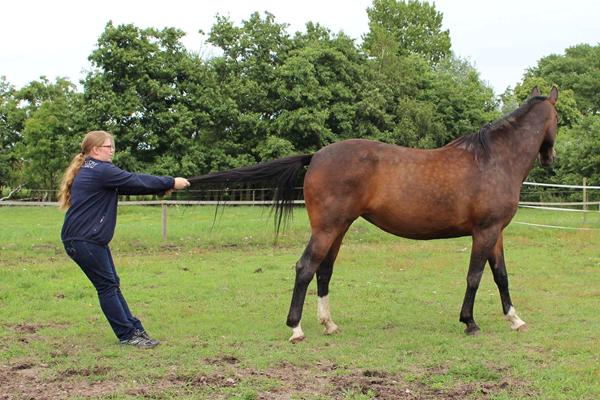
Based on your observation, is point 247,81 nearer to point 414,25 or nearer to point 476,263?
point 476,263

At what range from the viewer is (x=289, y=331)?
6602mm

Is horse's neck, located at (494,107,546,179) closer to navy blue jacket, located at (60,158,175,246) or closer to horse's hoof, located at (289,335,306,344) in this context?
horse's hoof, located at (289,335,306,344)

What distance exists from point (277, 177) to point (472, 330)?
8.66 ft

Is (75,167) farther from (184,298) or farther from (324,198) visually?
(184,298)

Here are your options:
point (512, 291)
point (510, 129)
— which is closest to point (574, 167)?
point (512, 291)

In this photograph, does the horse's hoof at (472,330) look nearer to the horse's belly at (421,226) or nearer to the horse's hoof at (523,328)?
the horse's hoof at (523,328)

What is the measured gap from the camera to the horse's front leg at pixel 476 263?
651 centimetres

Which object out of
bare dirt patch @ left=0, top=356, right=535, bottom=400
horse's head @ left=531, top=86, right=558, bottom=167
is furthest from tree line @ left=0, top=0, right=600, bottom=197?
bare dirt patch @ left=0, top=356, right=535, bottom=400

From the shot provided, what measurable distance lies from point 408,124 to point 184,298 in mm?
29016

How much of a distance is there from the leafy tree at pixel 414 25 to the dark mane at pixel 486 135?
5467 cm

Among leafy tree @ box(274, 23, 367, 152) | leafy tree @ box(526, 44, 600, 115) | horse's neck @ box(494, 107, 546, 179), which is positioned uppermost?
leafy tree @ box(526, 44, 600, 115)

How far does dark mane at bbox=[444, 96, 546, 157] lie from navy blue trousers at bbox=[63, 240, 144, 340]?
12.6 ft

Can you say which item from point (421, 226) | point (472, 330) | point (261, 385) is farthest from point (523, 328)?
point (261, 385)

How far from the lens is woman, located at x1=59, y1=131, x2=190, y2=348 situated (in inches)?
223
